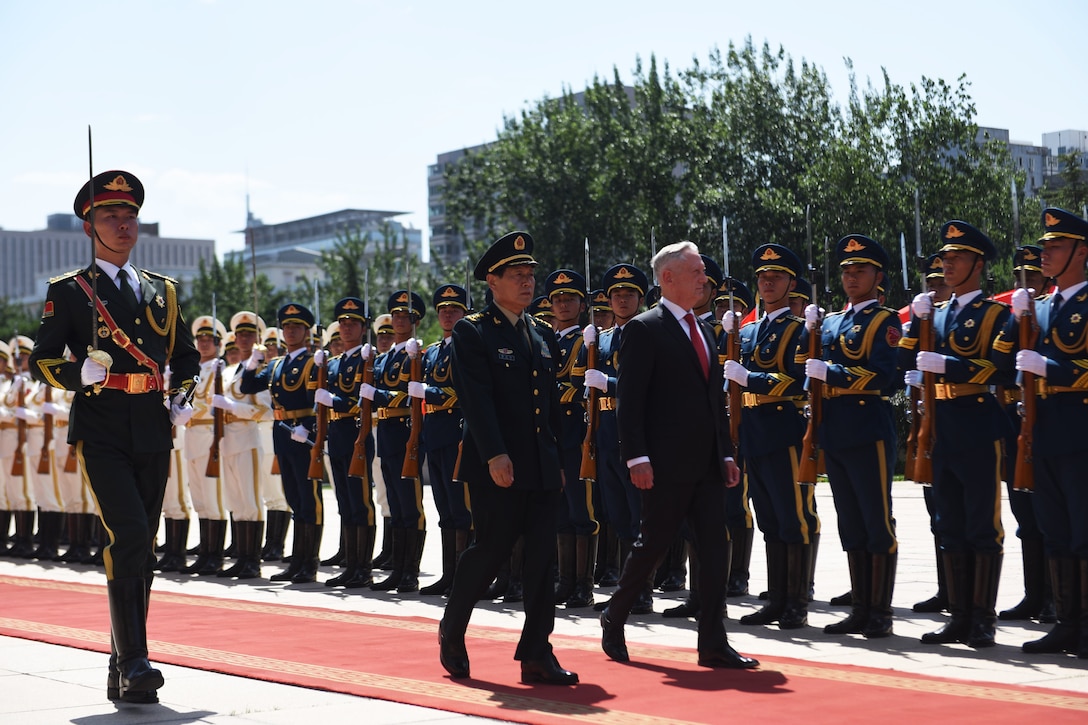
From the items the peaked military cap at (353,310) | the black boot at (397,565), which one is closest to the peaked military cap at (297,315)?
the peaked military cap at (353,310)

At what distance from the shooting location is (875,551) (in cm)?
828

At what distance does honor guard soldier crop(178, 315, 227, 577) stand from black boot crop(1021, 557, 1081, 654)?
26.5 feet

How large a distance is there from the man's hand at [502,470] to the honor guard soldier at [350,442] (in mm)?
5105

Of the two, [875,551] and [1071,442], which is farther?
[875,551]

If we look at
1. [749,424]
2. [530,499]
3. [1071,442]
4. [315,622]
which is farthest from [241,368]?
→ [1071,442]

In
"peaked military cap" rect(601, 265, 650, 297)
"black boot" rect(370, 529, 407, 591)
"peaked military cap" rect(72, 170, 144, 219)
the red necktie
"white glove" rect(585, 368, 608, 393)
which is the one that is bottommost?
"black boot" rect(370, 529, 407, 591)

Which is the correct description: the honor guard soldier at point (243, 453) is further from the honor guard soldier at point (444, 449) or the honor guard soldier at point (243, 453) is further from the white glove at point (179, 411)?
the white glove at point (179, 411)

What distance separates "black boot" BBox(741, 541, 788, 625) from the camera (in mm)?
8789

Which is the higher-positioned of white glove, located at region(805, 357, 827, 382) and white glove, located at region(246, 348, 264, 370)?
white glove, located at region(246, 348, 264, 370)

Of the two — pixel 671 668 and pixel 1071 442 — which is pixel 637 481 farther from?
pixel 1071 442

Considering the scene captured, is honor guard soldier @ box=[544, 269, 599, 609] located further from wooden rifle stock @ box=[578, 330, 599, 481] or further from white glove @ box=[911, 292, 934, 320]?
white glove @ box=[911, 292, 934, 320]

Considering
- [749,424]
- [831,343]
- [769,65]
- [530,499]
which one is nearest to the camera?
[530,499]

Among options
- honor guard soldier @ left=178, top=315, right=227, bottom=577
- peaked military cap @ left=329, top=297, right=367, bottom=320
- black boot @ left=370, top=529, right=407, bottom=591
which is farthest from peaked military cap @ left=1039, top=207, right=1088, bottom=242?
honor guard soldier @ left=178, top=315, right=227, bottom=577

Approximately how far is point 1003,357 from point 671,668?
248 cm
